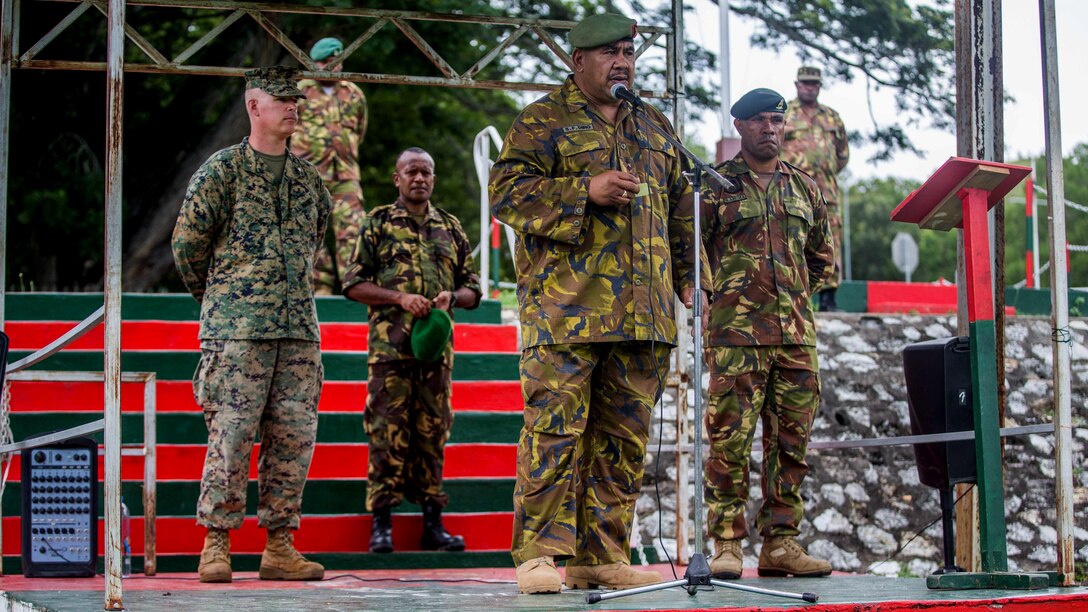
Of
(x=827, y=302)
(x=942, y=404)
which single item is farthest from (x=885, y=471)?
(x=942, y=404)

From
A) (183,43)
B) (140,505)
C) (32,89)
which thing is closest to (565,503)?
(140,505)

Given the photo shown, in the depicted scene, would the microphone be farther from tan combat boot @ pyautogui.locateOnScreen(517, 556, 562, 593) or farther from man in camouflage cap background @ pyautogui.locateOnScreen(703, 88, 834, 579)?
tan combat boot @ pyautogui.locateOnScreen(517, 556, 562, 593)

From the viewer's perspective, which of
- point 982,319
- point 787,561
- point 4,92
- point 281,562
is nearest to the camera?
point 982,319

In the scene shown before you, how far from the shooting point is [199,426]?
8148 millimetres

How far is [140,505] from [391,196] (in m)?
12.0

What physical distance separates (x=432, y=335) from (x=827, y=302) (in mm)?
5468

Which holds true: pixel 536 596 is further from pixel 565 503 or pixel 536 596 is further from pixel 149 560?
pixel 149 560

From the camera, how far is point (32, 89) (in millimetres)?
13742

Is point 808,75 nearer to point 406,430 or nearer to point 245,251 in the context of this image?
point 406,430

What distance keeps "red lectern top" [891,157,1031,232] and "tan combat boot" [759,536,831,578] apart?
Result: 156cm

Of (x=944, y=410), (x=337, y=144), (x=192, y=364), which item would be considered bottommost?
(x=944, y=410)

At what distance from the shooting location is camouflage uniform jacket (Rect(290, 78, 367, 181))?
9602 millimetres

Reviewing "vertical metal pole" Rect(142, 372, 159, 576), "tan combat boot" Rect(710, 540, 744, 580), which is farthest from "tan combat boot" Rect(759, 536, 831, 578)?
"vertical metal pole" Rect(142, 372, 159, 576)

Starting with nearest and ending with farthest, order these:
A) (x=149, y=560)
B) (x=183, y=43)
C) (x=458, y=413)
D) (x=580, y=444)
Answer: (x=580, y=444) → (x=149, y=560) → (x=458, y=413) → (x=183, y=43)
